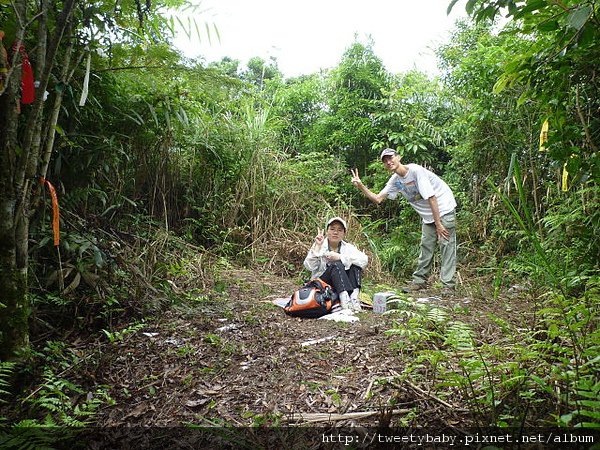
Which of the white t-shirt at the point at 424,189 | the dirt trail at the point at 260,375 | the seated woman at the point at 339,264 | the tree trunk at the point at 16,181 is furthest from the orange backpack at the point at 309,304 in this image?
the tree trunk at the point at 16,181

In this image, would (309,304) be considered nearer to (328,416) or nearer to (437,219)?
(328,416)

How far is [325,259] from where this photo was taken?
464cm

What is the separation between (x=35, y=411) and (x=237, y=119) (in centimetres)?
565

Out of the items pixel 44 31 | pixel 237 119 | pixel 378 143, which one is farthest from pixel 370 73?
pixel 44 31

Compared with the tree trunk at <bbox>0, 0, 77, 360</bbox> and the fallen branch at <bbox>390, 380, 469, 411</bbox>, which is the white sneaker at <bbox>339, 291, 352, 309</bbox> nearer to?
the fallen branch at <bbox>390, 380, 469, 411</bbox>

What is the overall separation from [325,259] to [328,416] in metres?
2.78

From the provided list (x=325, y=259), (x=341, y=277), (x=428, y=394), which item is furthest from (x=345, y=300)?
(x=428, y=394)

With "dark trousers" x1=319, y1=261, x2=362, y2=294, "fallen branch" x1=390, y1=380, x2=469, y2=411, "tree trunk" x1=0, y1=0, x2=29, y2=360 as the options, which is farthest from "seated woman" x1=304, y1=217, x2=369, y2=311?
"tree trunk" x1=0, y1=0, x2=29, y2=360

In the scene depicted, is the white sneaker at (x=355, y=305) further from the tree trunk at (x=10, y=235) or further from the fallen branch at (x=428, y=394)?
the tree trunk at (x=10, y=235)

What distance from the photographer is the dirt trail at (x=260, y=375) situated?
1945mm

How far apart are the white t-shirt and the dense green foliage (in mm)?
910

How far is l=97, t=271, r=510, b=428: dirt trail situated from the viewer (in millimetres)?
1945

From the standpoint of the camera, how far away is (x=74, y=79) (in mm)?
3021

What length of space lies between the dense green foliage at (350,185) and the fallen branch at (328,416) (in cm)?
29
